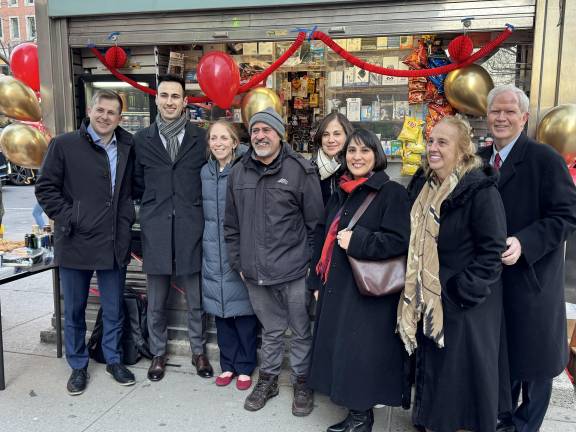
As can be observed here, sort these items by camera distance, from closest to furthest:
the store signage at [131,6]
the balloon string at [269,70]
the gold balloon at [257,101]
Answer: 1. the balloon string at [269,70]
2. the store signage at [131,6]
3. the gold balloon at [257,101]

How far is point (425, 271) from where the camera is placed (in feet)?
7.72

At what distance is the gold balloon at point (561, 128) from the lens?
3.09 m

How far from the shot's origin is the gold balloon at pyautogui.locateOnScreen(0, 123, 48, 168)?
3.85 meters

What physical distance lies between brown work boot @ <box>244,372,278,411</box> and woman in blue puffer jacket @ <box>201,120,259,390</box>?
7.9 inches

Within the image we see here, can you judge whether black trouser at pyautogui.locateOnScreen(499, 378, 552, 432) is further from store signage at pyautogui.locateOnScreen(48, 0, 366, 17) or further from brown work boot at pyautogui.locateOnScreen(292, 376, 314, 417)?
store signage at pyautogui.locateOnScreen(48, 0, 366, 17)

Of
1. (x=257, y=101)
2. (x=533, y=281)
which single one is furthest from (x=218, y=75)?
(x=533, y=281)

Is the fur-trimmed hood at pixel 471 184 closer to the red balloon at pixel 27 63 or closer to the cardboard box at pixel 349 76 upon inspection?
the cardboard box at pixel 349 76

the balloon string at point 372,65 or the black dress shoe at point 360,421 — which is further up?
the balloon string at point 372,65

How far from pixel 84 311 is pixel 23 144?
141 cm

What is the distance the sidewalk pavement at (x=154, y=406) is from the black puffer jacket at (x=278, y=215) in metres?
0.83

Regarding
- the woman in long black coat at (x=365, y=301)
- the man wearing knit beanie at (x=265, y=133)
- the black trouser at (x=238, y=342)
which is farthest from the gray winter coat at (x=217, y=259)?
the woman in long black coat at (x=365, y=301)

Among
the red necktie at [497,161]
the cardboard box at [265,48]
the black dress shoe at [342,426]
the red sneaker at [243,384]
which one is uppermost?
the cardboard box at [265,48]

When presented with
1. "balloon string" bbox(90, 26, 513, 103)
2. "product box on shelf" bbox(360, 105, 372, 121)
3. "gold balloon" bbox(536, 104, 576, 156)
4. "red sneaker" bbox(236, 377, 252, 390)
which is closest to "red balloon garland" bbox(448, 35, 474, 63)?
"balloon string" bbox(90, 26, 513, 103)

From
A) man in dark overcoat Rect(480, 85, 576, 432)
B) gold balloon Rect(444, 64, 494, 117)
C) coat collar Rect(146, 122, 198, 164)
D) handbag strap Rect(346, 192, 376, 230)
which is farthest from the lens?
gold balloon Rect(444, 64, 494, 117)
